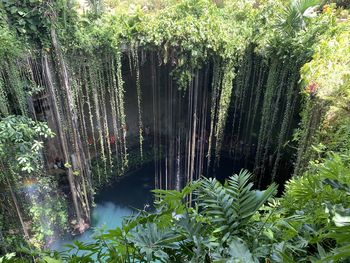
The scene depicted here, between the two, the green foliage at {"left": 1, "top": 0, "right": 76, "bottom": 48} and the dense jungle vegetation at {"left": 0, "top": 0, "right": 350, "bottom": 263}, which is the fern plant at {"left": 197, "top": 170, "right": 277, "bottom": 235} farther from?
the green foliage at {"left": 1, "top": 0, "right": 76, "bottom": 48}

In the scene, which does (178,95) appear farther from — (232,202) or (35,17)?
(232,202)

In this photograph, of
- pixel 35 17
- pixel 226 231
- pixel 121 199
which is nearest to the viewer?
pixel 226 231

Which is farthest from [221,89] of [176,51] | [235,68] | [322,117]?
[322,117]

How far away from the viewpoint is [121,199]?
19.5 ft

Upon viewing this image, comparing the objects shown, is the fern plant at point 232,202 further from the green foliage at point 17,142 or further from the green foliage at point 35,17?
the green foliage at point 35,17

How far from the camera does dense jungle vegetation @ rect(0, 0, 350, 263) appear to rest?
1.19 meters

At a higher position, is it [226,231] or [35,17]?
[35,17]

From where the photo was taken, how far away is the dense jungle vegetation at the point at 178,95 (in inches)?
46.8

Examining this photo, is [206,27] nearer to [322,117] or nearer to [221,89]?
[221,89]

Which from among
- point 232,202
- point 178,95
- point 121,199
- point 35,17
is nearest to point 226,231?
point 232,202

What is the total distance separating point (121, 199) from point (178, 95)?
2.65 metres

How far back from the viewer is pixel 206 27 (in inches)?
182

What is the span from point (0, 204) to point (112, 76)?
2.63m

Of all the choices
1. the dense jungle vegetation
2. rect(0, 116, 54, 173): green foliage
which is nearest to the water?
the dense jungle vegetation
